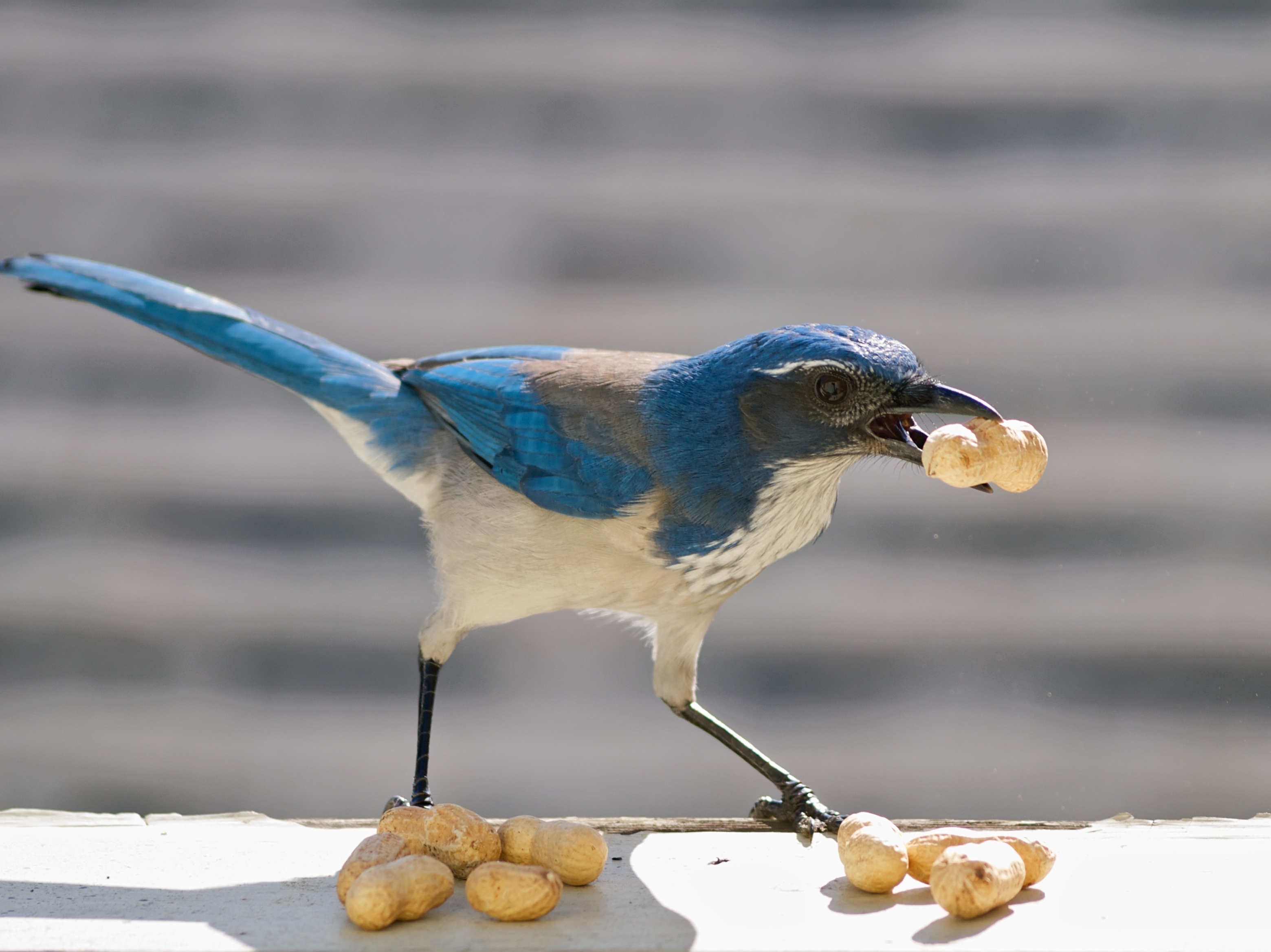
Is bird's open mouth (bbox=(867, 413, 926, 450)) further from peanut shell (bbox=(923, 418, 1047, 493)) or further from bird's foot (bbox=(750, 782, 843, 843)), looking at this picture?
bird's foot (bbox=(750, 782, 843, 843))

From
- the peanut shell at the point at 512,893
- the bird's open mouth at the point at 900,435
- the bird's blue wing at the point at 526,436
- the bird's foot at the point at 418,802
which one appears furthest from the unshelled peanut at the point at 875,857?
the bird's foot at the point at 418,802

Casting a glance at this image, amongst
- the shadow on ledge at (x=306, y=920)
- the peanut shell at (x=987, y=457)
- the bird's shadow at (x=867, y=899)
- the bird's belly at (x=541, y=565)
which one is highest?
the peanut shell at (x=987, y=457)

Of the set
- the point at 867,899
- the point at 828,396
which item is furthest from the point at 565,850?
the point at 828,396

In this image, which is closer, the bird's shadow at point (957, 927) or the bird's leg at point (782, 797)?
the bird's shadow at point (957, 927)

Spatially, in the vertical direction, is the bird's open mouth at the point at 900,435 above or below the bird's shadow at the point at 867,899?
above

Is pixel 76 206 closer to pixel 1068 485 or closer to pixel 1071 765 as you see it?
pixel 1068 485

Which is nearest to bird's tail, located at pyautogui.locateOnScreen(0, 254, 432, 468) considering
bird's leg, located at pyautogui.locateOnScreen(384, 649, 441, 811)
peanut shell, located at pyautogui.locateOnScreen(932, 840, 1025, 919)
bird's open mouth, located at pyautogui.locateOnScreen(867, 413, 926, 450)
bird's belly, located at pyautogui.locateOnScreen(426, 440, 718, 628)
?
bird's belly, located at pyautogui.locateOnScreen(426, 440, 718, 628)

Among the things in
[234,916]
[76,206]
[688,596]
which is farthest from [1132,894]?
[76,206]

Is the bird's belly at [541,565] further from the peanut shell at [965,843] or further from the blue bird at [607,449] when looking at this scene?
the peanut shell at [965,843]
